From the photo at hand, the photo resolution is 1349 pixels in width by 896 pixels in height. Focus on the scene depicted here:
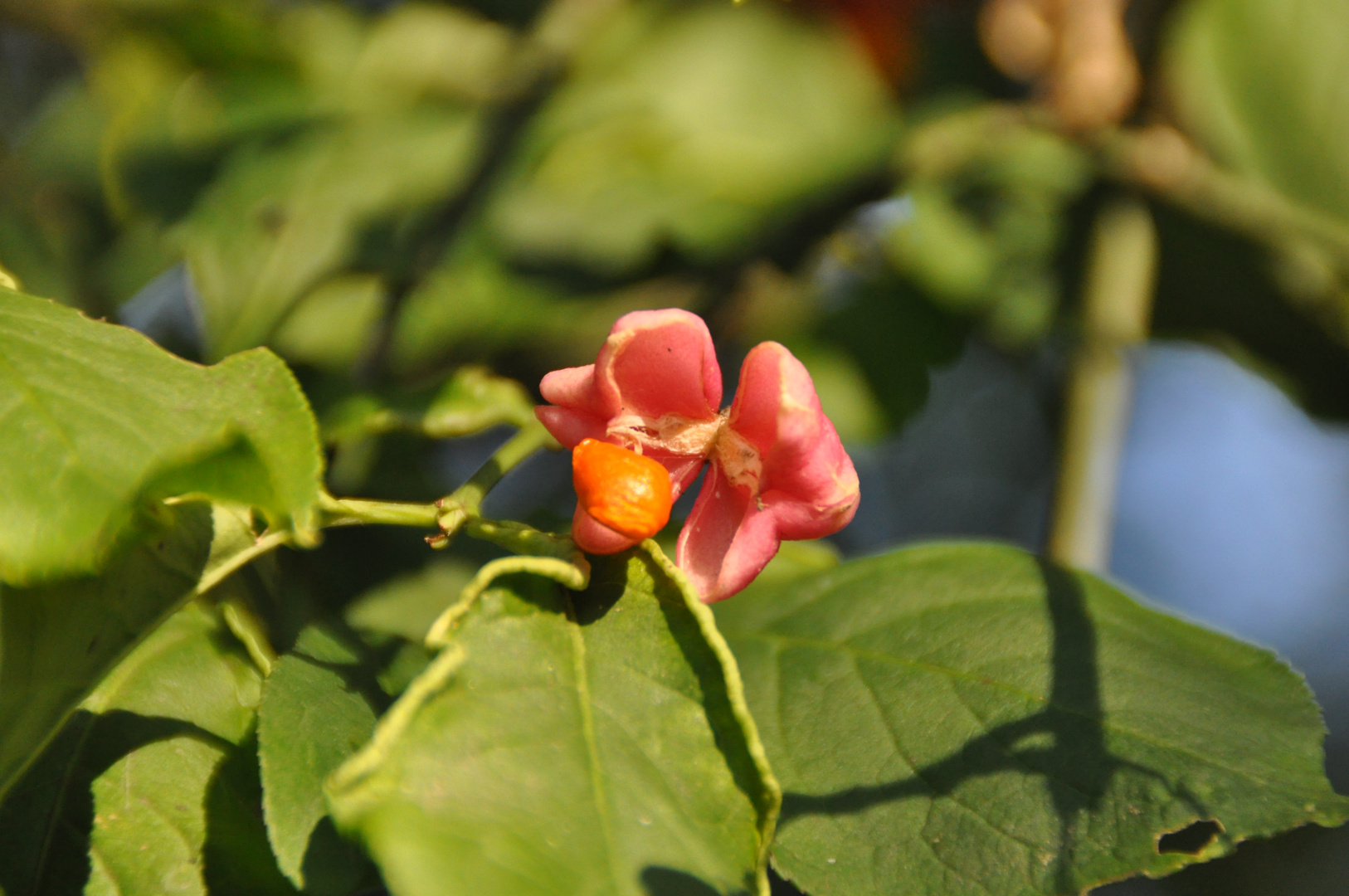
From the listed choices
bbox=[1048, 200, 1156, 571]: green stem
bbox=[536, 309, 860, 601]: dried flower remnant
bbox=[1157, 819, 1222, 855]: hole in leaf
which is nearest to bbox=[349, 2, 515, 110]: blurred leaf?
bbox=[1048, 200, 1156, 571]: green stem

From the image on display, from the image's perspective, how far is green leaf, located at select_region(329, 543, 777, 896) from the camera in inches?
18.0

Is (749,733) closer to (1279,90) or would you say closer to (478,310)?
(478,310)

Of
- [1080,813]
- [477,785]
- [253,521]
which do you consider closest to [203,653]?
[253,521]

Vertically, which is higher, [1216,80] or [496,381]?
[1216,80]

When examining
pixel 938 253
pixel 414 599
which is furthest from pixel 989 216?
pixel 414 599

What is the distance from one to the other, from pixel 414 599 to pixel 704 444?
1.42ft

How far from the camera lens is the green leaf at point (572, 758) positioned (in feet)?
1.50

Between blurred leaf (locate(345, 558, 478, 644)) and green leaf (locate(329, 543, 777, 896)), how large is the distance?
12.8 inches

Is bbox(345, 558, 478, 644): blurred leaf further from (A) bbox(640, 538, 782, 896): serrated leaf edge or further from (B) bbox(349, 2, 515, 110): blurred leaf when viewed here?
(B) bbox(349, 2, 515, 110): blurred leaf

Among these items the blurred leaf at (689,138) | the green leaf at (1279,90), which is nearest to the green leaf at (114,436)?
Result: the blurred leaf at (689,138)

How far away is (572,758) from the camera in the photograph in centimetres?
52

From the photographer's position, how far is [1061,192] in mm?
1647

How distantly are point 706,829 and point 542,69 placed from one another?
1.22 m

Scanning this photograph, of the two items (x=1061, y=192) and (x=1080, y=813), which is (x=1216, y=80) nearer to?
(x=1061, y=192)
